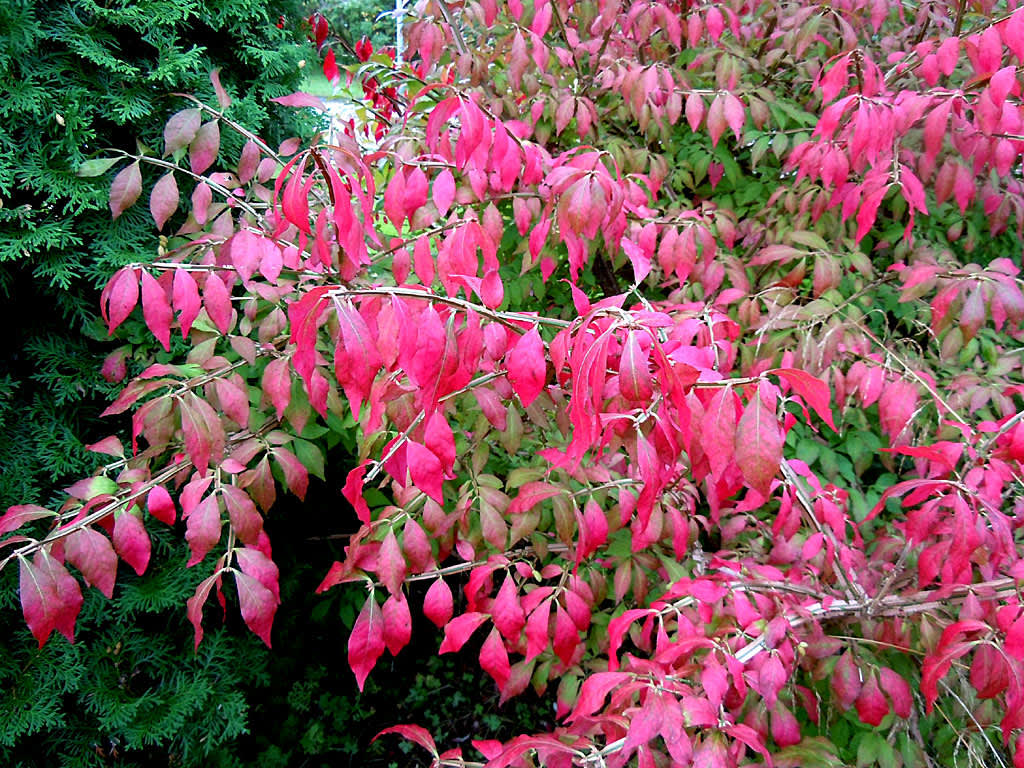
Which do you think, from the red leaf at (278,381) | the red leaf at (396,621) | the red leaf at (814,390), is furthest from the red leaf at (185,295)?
the red leaf at (814,390)

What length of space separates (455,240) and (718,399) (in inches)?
22.6

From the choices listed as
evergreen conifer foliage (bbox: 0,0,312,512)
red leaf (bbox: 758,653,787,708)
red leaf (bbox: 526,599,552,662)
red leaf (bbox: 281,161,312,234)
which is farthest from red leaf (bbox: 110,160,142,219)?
red leaf (bbox: 758,653,787,708)

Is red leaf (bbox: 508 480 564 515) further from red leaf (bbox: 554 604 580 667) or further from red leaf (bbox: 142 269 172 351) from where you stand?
red leaf (bbox: 142 269 172 351)

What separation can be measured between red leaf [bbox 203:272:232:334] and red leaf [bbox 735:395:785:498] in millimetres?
907

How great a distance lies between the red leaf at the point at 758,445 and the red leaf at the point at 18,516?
112 cm

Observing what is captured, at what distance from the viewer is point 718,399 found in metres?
0.79

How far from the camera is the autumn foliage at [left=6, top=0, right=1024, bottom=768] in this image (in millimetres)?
919

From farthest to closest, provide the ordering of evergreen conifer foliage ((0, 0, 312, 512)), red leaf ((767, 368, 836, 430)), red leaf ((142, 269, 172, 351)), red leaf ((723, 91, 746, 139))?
red leaf ((723, 91, 746, 139)) → evergreen conifer foliage ((0, 0, 312, 512)) → red leaf ((142, 269, 172, 351)) → red leaf ((767, 368, 836, 430))

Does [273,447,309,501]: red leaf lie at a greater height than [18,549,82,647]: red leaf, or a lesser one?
lesser

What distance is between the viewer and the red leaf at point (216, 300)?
46.9 inches

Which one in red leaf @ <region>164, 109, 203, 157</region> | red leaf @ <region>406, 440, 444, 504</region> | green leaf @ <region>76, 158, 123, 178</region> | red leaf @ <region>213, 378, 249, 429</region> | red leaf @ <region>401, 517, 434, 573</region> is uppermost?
red leaf @ <region>164, 109, 203, 157</region>

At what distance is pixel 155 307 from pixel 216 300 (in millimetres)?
116

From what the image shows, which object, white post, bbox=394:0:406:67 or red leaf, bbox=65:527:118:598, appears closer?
red leaf, bbox=65:527:118:598

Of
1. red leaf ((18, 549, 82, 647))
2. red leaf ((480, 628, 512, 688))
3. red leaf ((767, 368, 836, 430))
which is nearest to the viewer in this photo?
red leaf ((767, 368, 836, 430))
